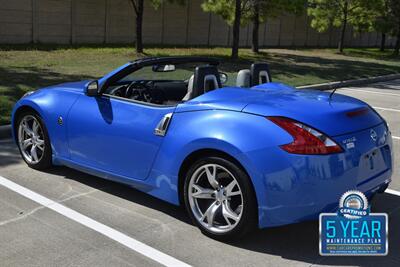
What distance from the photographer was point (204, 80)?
4551 millimetres

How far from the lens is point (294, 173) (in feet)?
11.6

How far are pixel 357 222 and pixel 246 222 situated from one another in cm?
85

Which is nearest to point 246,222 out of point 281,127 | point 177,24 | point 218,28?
point 281,127

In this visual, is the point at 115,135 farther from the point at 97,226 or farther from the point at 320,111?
the point at 320,111

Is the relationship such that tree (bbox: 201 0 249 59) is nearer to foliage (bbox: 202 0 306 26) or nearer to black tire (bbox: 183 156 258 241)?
foliage (bbox: 202 0 306 26)

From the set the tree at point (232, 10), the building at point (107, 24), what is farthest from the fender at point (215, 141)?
the building at point (107, 24)

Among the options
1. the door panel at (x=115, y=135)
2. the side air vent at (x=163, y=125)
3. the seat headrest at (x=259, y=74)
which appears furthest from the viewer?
the seat headrest at (x=259, y=74)

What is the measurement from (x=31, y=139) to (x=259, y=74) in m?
2.64

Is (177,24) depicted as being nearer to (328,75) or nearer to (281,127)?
(328,75)

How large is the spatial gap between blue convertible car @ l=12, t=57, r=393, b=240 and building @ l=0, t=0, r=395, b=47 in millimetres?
17389

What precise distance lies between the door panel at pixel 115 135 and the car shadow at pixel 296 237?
43 centimetres

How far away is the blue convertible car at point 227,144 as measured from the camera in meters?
3.61

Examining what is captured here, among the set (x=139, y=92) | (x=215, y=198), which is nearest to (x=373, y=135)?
(x=215, y=198)

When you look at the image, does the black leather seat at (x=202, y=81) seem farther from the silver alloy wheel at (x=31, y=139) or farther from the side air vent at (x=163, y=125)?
the silver alloy wheel at (x=31, y=139)
